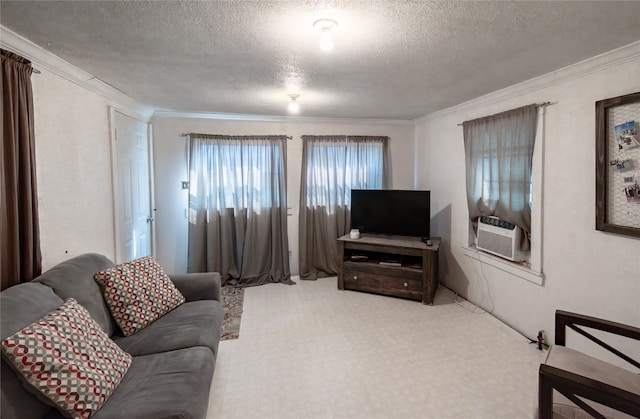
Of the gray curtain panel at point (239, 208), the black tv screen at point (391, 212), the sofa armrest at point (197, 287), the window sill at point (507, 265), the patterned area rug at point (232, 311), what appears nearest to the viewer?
the sofa armrest at point (197, 287)

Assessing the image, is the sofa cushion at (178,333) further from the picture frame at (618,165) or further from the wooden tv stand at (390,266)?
the picture frame at (618,165)

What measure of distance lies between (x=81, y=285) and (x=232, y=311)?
176 cm

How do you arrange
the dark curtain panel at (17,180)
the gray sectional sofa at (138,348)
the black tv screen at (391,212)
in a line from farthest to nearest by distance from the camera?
the black tv screen at (391,212)
the dark curtain panel at (17,180)
the gray sectional sofa at (138,348)

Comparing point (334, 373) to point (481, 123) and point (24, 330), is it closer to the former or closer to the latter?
point (24, 330)

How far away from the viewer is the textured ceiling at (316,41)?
63.1 inches

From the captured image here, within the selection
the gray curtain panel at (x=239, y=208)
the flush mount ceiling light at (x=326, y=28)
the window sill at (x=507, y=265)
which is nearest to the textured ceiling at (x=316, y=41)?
the flush mount ceiling light at (x=326, y=28)

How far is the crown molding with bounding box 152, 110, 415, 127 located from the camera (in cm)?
416

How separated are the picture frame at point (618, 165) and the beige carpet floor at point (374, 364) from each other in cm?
121

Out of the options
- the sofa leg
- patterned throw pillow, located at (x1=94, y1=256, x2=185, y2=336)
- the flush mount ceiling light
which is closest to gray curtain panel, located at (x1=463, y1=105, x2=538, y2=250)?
the sofa leg

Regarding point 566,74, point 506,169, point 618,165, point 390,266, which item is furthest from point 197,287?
point 566,74

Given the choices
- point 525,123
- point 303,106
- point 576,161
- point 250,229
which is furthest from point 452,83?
point 250,229

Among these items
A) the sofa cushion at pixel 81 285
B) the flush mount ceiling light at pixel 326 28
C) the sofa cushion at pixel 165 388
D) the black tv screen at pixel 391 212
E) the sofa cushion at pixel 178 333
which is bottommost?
the sofa cushion at pixel 165 388

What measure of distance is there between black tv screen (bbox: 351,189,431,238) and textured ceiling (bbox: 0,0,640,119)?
138 centimetres

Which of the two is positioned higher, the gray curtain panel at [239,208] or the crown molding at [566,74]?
the crown molding at [566,74]
